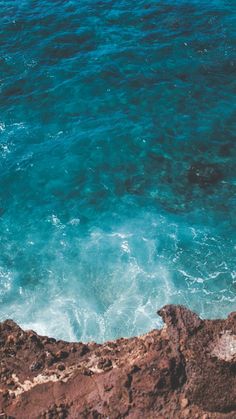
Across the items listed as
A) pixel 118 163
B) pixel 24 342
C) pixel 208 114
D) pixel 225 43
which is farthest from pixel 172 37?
pixel 24 342

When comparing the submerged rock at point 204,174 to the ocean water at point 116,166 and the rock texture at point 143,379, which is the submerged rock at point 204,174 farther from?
the rock texture at point 143,379

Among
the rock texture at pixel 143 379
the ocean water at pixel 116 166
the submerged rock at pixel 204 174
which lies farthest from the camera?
the submerged rock at pixel 204 174

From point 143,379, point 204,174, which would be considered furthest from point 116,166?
point 143,379

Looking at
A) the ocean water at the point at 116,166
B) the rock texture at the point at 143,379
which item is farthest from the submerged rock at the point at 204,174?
the rock texture at the point at 143,379

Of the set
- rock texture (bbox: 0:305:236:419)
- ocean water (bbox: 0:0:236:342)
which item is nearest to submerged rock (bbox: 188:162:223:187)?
ocean water (bbox: 0:0:236:342)

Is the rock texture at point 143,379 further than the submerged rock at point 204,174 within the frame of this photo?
No

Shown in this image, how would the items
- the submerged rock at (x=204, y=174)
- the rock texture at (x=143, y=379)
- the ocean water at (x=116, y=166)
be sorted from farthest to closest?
the submerged rock at (x=204, y=174) → the ocean water at (x=116, y=166) → the rock texture at (x=143, y=379)
